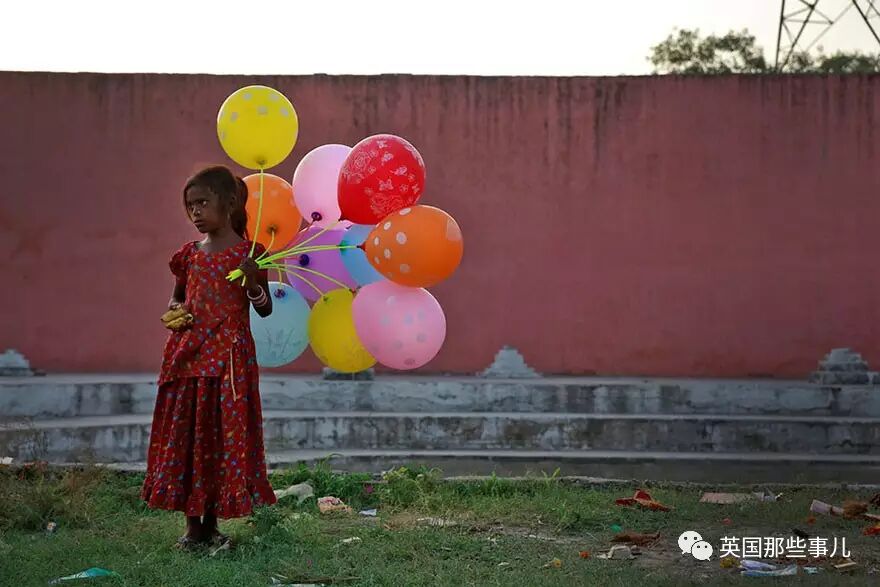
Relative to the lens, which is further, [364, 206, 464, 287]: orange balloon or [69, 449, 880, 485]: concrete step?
[69, 449, 880, 485]: concrete step

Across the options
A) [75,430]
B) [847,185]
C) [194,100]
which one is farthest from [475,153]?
[75,430]

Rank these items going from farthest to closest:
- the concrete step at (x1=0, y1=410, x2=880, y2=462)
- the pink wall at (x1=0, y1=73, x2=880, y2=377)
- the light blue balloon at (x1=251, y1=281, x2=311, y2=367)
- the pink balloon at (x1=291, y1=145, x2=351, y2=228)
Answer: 1. the pink wall at (x1=0, y1=73, x2=880, y2=377)
2. the concrete step at (x1=0, y1=410, x2=880, y2=462)
3. the pink balloon at (x1=291, y1=145, x2=351, y2=228)
4. the light blue balloon at (x1=251, y1=281, x2=311, y2=367)

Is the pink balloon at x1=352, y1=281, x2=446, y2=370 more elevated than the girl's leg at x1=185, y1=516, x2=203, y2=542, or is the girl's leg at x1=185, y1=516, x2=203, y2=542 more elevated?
the pink balloon at x1=352, y1=281, x2=446, y2=370

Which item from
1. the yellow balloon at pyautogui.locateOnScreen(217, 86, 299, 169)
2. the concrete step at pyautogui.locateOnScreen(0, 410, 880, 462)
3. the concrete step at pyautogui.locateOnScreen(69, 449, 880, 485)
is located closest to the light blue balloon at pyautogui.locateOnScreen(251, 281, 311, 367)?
the yellow balloon at pyautogui.locateOnScreen(217, 86, 299, 169)

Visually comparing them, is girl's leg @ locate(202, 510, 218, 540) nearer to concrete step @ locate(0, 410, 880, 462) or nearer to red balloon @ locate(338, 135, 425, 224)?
red balloon @ locate(338, 135, 425, 224)

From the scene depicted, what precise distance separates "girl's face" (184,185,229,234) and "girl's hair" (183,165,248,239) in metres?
0.02

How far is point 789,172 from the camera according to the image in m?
9.88

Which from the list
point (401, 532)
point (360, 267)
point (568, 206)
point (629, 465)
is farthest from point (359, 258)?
point (568, 206)

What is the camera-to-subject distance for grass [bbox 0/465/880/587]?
418cm

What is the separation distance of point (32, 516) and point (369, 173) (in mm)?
2157

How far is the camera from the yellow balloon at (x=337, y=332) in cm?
482

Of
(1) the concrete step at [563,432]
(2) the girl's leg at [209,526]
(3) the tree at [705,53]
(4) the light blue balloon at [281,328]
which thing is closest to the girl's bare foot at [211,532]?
(2) the girl's leg at [209,526]

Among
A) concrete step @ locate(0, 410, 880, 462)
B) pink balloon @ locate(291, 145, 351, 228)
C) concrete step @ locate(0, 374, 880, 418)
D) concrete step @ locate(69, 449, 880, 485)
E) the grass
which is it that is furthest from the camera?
concrete step @ locate(0, 374, 880, 418)

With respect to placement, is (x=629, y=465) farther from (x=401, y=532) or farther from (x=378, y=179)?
(x=378, y=179)
